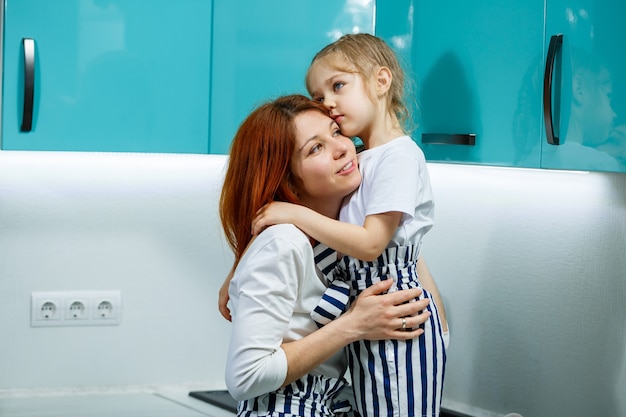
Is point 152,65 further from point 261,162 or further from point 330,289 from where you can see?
point 330,289

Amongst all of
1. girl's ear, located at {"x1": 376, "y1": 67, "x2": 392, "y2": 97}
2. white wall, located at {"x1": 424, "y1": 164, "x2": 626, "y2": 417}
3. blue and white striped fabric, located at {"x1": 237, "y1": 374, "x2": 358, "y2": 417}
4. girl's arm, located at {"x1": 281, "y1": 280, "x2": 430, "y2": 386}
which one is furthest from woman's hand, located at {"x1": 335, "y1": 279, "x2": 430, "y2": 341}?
white wall, located at {"x1": 424, "y1": 164, "x2": 626, "y2": 417}

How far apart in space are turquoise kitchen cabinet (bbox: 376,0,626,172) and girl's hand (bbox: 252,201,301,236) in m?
0.51

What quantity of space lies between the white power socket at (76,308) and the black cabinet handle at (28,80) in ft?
1.81

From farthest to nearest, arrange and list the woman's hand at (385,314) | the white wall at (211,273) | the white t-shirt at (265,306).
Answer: the white wall at (211,273), the woman's hand at (385,314), the white t-shirt at (265,306)

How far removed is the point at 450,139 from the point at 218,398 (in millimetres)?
950

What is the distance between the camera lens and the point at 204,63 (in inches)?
82.6

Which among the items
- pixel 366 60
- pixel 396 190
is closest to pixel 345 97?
pixel 366 60

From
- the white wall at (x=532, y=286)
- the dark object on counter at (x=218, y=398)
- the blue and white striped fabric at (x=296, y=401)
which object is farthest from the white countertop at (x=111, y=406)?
the blue and white striped fabric at (x=296, y=401)

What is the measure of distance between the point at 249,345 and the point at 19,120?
3.15 feet

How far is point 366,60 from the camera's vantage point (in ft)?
5.07

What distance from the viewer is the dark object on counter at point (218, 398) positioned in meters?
2.19

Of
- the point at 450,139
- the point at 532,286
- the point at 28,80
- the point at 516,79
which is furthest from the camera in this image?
the point at 532,286

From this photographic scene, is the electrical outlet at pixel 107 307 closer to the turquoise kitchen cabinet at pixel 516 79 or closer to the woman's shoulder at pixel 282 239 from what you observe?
the turquoise kitchen cabinet at pixel 516 79

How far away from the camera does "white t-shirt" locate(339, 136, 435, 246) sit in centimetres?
140
